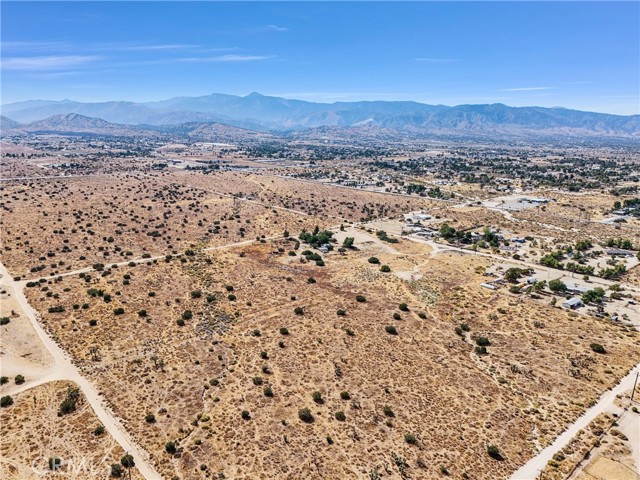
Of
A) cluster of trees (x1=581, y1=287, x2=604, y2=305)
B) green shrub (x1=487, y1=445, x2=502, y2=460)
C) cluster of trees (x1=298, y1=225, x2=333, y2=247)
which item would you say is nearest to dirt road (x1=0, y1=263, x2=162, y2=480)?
green shrub (x1=487, y1=445, x2=502, y2=460)

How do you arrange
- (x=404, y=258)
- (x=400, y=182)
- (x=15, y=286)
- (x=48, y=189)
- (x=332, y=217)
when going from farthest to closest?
1. (x=400, y=182)
2. (x=48, y=189)
3. (x=332, y=217)
4. (x=404, y=258)
5. (x=15, y=286)

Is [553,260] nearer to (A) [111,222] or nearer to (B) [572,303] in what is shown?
(B) [572,303]

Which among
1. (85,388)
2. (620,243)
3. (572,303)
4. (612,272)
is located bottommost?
(85,388)

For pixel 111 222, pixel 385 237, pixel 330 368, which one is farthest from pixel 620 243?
pixel 111 222

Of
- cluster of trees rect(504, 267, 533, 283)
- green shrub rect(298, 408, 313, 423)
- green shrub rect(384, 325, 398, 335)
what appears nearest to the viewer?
green shrub rect(298, 408, 313, 423)

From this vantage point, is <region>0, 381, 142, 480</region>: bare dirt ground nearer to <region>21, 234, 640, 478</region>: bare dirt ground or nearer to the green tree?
<region>21, 234, 640, 478</region>: bare dirt ground

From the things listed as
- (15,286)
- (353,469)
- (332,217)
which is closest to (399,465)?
(353,469)

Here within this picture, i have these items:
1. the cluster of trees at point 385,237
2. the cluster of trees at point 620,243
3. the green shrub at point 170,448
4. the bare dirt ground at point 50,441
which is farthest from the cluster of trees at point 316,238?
the cluster of trees at point 620,243

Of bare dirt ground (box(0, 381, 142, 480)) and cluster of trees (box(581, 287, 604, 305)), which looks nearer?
bare dirt ground (box(0, 381, 142, 480))

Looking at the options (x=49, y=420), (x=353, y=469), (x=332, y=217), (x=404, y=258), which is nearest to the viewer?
(x=353, y=469)

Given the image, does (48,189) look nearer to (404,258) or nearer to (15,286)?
(15,286)

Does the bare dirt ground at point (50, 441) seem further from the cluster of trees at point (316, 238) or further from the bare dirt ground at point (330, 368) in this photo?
the cluster of trees at point (316, 238)
